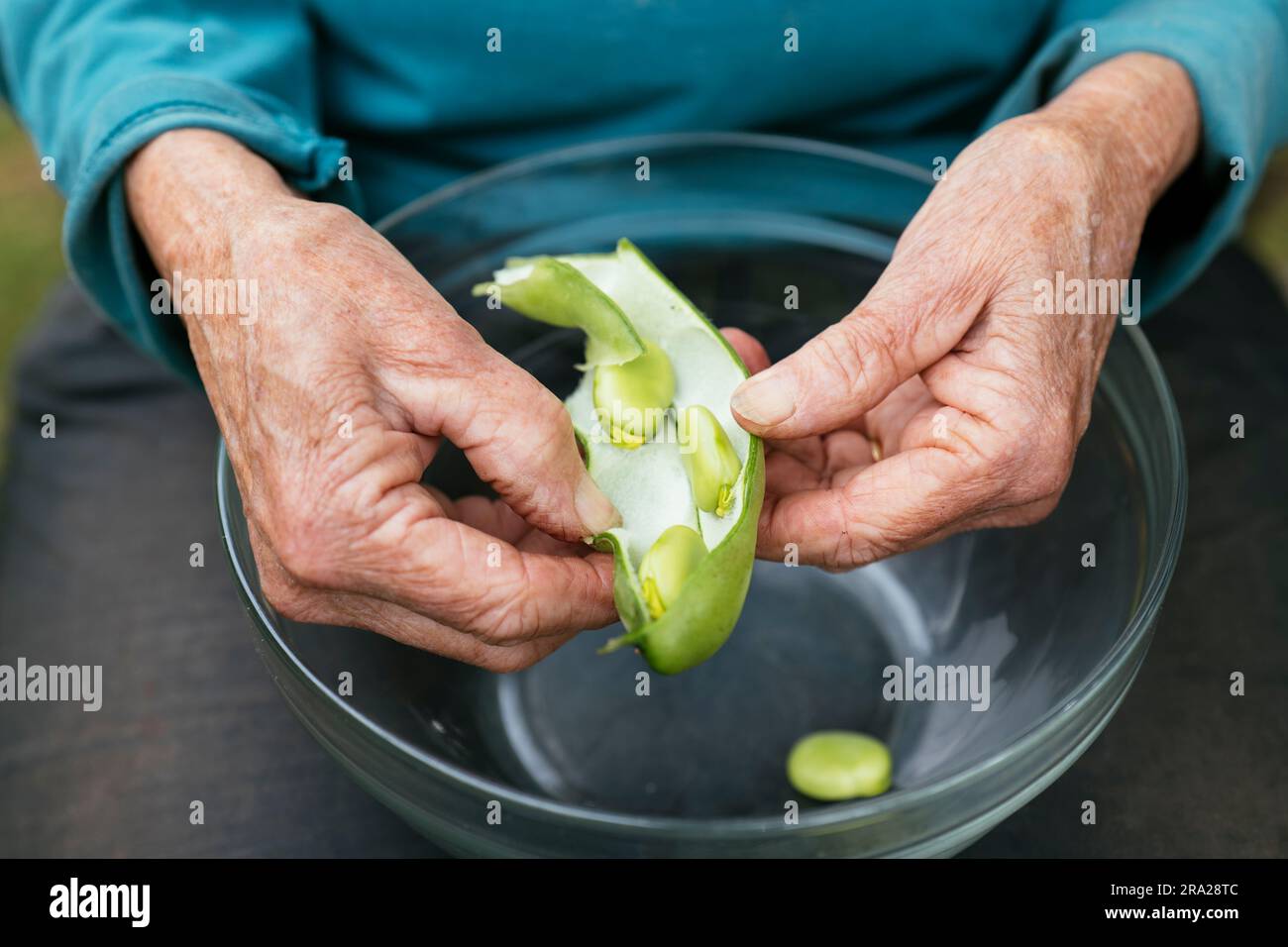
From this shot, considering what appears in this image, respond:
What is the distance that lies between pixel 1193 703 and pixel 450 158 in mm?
763

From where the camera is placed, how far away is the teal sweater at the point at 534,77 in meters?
0.92

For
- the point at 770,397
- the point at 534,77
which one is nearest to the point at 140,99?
the point at 534,77

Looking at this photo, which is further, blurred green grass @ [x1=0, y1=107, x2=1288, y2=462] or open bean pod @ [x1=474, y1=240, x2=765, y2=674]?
blurred green grass @ [x1=0, y1=107, x2=1288, y2=462]

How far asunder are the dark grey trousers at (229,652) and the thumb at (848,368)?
0.34 meters

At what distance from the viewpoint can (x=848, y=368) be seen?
0.72 metres

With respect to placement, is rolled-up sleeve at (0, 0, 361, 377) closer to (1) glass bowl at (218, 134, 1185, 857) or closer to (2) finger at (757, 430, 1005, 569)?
(1) glass bowl at (218, 134, 1185, 857)

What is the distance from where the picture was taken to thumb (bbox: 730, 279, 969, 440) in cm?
71

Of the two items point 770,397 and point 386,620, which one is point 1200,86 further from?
point 386,620

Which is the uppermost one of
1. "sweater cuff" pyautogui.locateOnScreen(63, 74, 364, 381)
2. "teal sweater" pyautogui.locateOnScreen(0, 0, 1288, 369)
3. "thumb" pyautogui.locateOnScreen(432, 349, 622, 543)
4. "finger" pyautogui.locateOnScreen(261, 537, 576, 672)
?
"teal sweater" pyautogui.locateOnScreen(0, 0, 1288, 369)

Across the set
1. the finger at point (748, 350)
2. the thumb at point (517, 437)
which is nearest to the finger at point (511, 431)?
the thumb at point (517, 437)

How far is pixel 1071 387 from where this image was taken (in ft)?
2.54

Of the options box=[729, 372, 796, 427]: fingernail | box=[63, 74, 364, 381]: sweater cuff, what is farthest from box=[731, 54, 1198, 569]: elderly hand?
box=[63, 74, 364, 381]: sweater cuff

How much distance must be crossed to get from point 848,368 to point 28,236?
77.4 inches

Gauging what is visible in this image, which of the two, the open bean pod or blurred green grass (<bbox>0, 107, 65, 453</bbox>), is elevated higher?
blurred green grass (<bbox>0, 107, 65, 453</bbox>)
